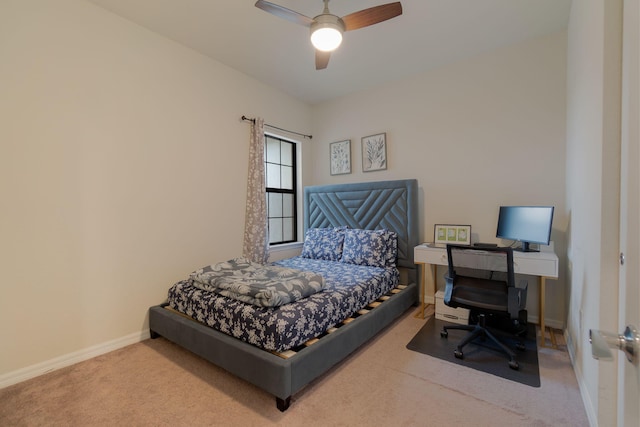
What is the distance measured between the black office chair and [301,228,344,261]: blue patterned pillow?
4.97 ft

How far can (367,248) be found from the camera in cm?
334

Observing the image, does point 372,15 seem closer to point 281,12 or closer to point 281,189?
point 281,12

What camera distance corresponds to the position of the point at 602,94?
1.37m

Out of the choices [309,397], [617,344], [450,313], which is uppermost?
[617,344]

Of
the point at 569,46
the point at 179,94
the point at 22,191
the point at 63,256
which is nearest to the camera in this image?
the point at 22,191

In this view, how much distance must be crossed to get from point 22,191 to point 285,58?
103 inches

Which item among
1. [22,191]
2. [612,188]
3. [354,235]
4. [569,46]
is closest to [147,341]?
[22,191]

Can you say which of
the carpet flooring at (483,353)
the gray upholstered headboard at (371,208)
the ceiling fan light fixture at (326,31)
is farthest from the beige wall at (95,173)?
the carpet flooring at (483,353)

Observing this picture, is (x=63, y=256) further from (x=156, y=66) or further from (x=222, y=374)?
(x=156, y=66)

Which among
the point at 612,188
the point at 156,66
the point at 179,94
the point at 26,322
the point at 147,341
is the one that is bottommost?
the point at 147,341

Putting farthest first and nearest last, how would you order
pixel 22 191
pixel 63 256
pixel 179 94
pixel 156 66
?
pixel 179 94
pixel 156 66
pixel 63 256
pixel 22 191

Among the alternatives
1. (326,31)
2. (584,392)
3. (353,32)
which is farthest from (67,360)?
(353,32)

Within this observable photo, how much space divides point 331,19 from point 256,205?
7.07 ft

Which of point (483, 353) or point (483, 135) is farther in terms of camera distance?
point (483, 135)
